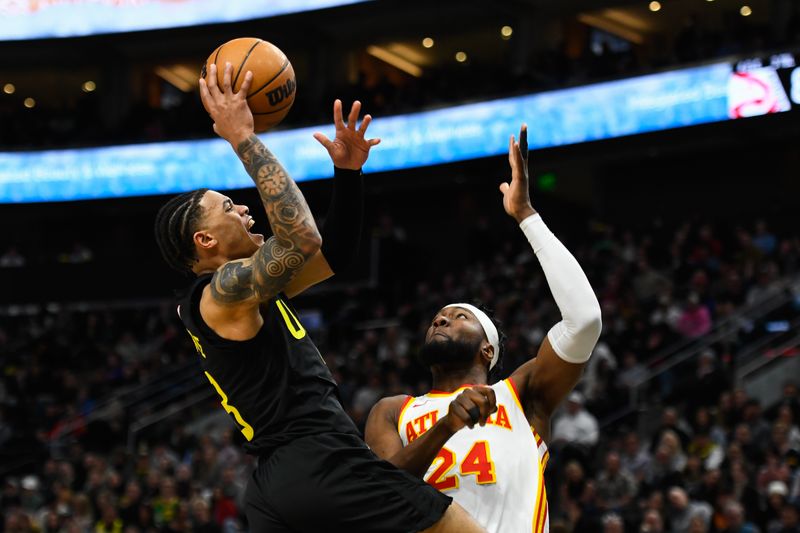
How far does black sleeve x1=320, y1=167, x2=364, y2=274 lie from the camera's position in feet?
17.0

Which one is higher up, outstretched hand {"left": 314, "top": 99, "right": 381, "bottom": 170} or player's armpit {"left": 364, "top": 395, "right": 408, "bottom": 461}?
outstretched hand {"left": 314, "top": 99, "right": 381, "bottom": 170}

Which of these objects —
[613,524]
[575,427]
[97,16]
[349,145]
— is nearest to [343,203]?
[349,145]

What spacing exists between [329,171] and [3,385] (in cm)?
725

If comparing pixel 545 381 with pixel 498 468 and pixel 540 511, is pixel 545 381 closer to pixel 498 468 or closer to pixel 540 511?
pixel 498 468

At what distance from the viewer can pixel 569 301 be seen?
516 centimetres

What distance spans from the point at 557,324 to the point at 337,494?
1.26 meters

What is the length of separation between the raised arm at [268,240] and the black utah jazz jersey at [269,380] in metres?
0.18

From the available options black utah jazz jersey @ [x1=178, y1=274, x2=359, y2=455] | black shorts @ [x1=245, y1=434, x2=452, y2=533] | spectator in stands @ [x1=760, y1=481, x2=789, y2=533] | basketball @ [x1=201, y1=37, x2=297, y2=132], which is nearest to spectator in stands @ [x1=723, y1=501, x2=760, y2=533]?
spectator in stands @ [x1=760, y1=481, x2=789, y2=533]

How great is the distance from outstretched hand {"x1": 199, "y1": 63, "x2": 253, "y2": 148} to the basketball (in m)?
0.14

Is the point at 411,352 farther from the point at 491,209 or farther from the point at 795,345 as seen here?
the point at 491,209

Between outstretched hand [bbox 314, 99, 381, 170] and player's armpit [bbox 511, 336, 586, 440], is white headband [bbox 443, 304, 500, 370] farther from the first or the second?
outstretched hand [bbox 314, 99, 381, 170]

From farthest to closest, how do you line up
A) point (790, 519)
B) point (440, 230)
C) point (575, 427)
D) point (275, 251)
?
point (440, 230) < point (575, 427) < point (790, 519) < point (275, 251)

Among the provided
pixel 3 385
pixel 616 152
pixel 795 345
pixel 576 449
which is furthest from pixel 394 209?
pixel 576 449


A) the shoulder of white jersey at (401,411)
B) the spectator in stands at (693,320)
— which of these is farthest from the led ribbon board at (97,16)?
the shoulder of white jersey at (401,411)
